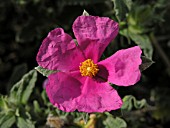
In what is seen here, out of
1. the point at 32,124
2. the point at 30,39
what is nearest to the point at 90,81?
the point at 32,124

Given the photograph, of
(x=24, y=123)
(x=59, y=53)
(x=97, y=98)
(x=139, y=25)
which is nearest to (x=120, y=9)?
(x=139, y=25)

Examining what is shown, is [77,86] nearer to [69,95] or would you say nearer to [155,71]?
[69,95]

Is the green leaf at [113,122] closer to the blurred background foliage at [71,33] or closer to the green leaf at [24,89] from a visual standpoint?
the blurred background foliage at [71,33]

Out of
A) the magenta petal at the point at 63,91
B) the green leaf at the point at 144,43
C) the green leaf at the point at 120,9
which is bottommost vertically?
the green leaf at the point at 144,43

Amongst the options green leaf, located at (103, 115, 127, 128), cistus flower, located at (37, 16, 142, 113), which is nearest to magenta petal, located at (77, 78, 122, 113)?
cistus flower, located at (37, 16, 142, 113)

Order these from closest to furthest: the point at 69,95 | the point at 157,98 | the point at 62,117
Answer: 1. the point at 69,95
2. the point at 62,117
3. the point at 157,98

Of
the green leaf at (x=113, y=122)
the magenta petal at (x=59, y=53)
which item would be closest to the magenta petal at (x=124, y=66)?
the magenta petal at (x=59, y=53)
